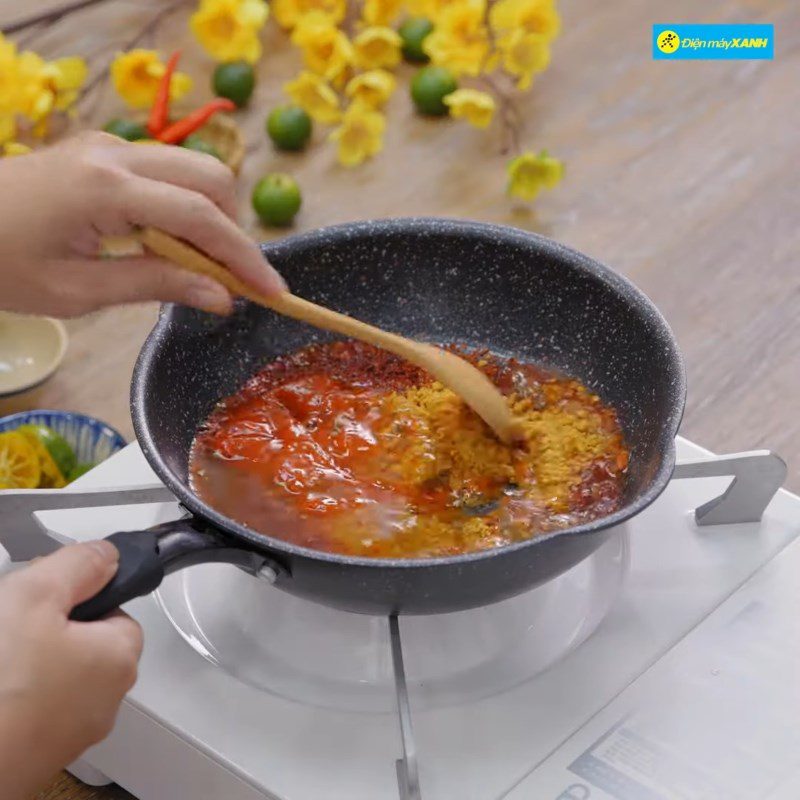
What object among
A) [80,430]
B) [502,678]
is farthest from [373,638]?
[80,430]

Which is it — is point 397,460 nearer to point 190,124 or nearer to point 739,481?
point 739,481

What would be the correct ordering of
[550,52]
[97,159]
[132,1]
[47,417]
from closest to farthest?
[97,159]
[47,417]
[550,52]
[132,1]

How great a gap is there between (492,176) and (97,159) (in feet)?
3.02

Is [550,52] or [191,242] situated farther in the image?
[550,52]

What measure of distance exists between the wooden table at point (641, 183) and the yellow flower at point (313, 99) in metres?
0.05

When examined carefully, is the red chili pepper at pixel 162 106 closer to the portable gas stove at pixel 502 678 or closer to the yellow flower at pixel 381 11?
the yellow flower at pixel 381 11

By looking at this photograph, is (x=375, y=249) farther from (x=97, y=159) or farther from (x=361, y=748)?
(x=361, y=748)

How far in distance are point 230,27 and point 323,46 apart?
0.15 m

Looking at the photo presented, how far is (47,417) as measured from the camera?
1.30 m

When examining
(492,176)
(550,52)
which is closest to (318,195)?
(492,176)

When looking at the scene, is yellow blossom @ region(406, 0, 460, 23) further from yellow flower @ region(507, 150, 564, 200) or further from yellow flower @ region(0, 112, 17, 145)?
yellow flower @ region(0, 112, 17, 145)

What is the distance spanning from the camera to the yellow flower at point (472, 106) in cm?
166

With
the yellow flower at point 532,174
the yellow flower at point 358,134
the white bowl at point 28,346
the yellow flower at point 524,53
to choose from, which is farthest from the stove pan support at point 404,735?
the yellow flower at point 524,53

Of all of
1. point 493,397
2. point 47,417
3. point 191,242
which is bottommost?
point 47,417
